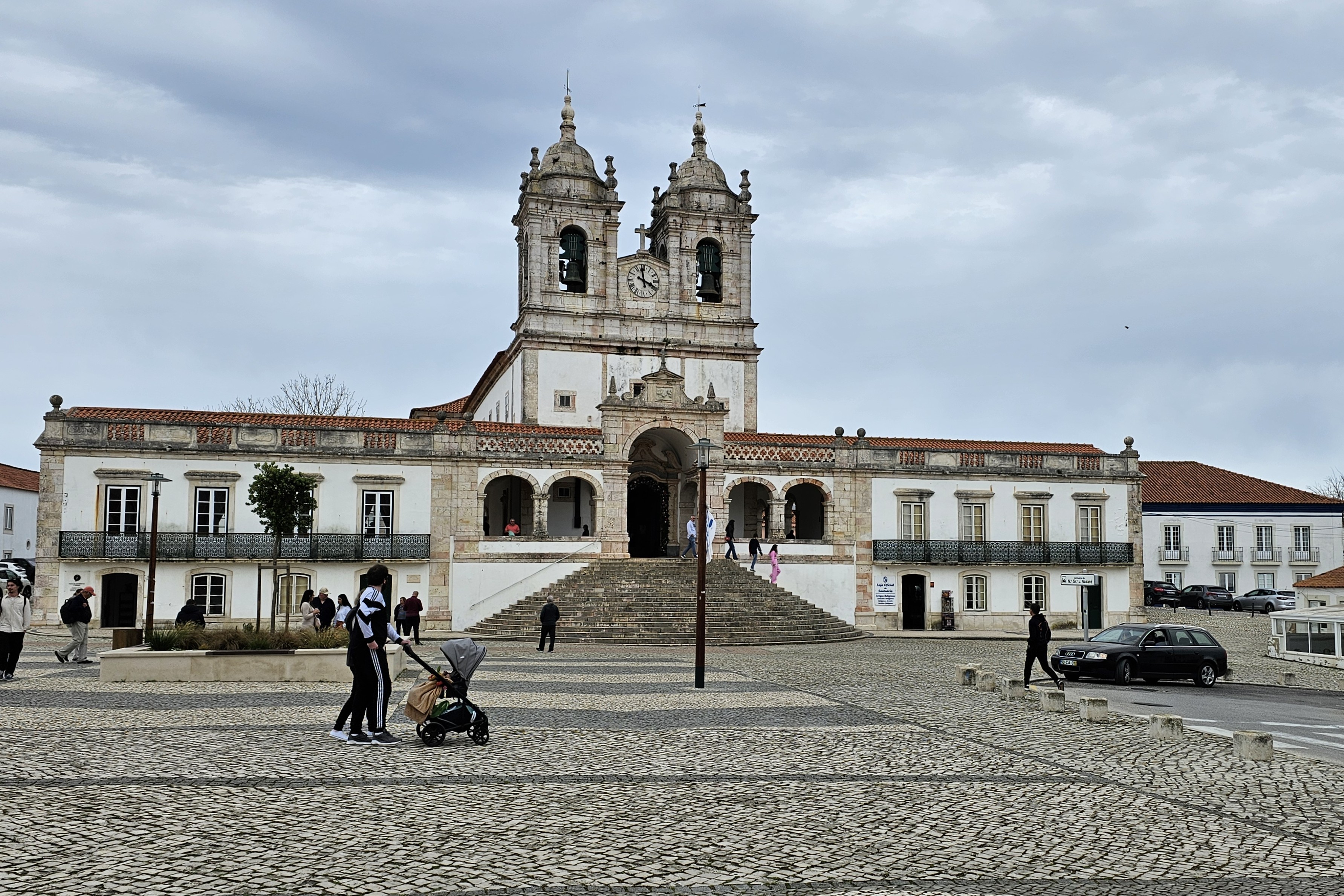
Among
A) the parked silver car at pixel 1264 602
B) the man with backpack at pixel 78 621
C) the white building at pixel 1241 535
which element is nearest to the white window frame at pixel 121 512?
the man with backpack at pixel 78 621

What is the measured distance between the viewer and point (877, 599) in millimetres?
36156

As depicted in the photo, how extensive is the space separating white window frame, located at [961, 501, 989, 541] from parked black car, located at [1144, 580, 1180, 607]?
15668 millimetres

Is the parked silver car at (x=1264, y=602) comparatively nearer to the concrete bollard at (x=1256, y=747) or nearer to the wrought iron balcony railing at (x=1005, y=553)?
the wrought iron balcony railing at (x=1005, y=553)

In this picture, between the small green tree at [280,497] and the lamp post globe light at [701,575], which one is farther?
the small green tree at [280,497]

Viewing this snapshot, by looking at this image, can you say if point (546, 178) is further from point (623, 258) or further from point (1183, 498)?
point (1183, 498)

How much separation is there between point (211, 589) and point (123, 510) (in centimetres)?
308

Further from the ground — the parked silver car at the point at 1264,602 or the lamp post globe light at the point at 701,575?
the lamp post globe light at the point at 701,575

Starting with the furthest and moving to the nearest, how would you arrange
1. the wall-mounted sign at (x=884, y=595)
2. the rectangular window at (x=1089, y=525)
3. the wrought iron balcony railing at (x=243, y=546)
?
the rectangular window at (x=1089, y=525) < the wall-mounted sign at (x=884, y=595) < the wrought iron balcony railing at (x=243, y=546)

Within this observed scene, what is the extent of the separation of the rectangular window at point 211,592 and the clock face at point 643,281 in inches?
685

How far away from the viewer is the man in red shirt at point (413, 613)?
24.9m

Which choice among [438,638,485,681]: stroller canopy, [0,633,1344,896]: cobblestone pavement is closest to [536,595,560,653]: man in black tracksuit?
[0,633,1344,896]: cobblestone pavement

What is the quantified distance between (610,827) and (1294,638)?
998 inches

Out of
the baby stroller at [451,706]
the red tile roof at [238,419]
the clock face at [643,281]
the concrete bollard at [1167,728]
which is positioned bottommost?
the concrete bollard at [1167,728]

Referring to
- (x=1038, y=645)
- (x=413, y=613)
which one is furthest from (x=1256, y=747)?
(x=413, y=613)
